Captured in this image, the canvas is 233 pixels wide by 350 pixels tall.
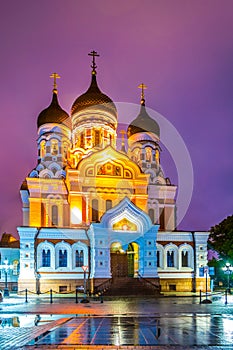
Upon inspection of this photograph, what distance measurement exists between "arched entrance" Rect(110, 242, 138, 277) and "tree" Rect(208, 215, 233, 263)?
31.5 feet

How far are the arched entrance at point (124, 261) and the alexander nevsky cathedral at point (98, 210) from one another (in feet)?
0.28

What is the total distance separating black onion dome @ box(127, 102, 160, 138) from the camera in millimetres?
50000

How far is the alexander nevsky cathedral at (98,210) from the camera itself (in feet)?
123

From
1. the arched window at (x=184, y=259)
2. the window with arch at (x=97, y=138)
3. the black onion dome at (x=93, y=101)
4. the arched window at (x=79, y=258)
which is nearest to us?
the arched window at (x=79, y=258)

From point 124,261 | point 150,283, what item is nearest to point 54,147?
point 124,261

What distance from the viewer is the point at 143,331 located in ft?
43.9

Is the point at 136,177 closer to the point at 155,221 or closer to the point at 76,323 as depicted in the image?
the point at 155,221

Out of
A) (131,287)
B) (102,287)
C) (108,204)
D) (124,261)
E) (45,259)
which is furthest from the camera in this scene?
(108,204)

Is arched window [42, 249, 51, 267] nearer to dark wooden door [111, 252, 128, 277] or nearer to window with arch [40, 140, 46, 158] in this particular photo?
dark wooden door [111, 252, 128, 277]

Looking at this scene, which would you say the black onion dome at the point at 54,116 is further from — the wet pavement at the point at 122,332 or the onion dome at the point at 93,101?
the wet pavement at the point at 122,332

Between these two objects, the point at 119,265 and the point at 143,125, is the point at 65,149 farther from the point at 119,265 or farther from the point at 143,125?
the point at 119,265

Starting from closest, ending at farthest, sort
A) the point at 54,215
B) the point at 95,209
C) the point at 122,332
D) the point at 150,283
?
1. the point at 122,332
2. the point at 150,283
3. the point at 95,209
4. the point at 54,215

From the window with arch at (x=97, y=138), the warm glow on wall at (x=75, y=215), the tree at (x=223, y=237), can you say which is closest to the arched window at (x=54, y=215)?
the warm glow on wall at (x=75, y=215)

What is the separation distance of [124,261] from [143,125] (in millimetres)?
16641
